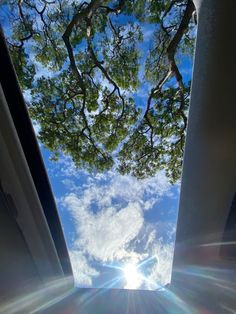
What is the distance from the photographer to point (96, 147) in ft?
20.7

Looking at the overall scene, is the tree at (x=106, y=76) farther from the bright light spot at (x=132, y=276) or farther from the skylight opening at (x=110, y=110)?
the bright light spot at (x=132, y=276)

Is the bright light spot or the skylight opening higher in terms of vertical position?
the skylight opening

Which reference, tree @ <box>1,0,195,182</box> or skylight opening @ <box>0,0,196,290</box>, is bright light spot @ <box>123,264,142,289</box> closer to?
skylight opening @ <box>0,0,196,290</box>

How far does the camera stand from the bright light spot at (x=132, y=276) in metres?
3.40

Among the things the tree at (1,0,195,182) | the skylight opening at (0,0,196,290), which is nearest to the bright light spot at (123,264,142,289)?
the skylight opening at (0,0,196,290)

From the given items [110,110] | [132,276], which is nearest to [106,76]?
[110,110]

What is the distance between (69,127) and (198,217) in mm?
4402

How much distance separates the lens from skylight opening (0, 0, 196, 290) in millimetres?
4883

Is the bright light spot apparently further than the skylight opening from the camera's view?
No

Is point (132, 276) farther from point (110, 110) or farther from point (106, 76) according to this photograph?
point (106, 76)

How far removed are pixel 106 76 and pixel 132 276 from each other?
4.16m

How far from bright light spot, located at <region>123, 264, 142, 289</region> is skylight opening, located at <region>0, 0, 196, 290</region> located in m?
0.04

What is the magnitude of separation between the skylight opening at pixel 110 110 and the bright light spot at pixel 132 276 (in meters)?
0.04

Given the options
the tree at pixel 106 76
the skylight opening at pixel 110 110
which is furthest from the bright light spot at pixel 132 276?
the tree at pixel 106 76
